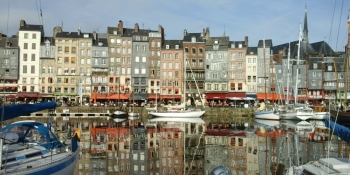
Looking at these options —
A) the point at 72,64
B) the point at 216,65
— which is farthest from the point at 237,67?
the point at 72,64

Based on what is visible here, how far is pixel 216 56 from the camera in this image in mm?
76375

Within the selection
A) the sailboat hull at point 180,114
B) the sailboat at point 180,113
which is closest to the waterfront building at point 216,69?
the sailboat at point 180,113

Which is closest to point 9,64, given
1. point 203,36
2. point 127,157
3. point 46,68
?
point 46,68

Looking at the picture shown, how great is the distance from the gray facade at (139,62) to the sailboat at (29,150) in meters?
55.4

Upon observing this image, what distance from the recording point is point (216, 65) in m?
76.1

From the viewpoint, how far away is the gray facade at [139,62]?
240 feet

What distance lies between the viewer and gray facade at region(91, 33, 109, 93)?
72250 millimetres

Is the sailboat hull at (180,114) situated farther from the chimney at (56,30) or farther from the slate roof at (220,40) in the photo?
the chimney at (56,30)

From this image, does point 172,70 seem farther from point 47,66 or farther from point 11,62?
point 11,62

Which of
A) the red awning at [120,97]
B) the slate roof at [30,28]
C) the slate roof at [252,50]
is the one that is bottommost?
the red awning at [120,97]

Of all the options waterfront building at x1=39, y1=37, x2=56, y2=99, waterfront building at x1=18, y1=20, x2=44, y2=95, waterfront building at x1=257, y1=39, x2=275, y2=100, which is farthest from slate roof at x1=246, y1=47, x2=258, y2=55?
waterfront building at x1=18, y1=20, x2=44, y2=95

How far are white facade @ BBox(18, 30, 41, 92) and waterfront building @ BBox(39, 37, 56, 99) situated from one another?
2.45 ft

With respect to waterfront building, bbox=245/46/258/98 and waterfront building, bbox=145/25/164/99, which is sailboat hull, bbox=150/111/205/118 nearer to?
waterfront building, bbox=145/25/164/99

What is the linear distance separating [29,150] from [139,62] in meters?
60.3
